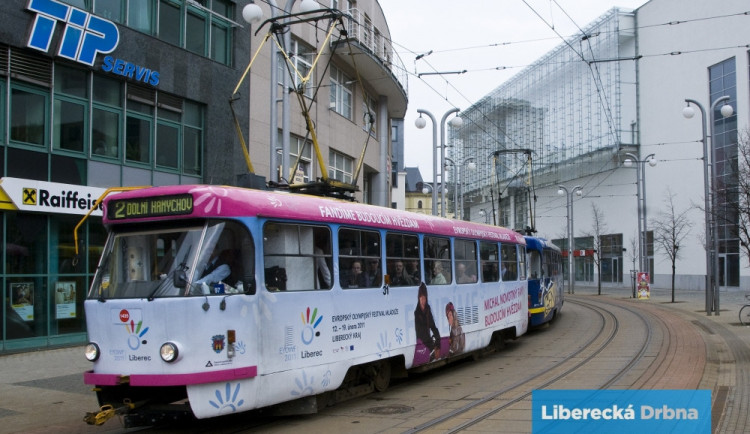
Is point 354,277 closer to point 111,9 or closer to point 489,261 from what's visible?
point 489,261

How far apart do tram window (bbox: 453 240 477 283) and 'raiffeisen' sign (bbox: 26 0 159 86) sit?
9.38m

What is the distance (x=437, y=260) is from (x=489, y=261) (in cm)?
301

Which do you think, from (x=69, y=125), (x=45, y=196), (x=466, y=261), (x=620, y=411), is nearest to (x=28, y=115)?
(x=69, y=125)

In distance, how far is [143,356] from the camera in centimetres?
732

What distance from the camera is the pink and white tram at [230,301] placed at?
23.9 feet

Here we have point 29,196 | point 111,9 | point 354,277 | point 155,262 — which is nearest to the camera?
point 155,262

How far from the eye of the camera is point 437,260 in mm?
12086

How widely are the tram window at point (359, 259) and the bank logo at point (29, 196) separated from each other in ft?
28.0

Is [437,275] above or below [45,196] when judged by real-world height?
below

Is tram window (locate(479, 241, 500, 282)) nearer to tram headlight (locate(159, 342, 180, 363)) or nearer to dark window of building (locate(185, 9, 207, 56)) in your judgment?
tram headlight (locate(159, 342, 180, 363))

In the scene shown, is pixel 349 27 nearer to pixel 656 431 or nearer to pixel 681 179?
pixel 656 431

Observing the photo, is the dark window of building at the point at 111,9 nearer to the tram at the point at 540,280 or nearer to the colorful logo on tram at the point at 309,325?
the colorful logo on tram at the point at 309,325

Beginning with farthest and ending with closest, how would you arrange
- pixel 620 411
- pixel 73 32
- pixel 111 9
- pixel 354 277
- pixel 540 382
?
pixel 111 9
pixel 73 32
pixel 540 382
pixel 354 277
pixel 620 411

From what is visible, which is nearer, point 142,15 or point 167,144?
point 142,15
